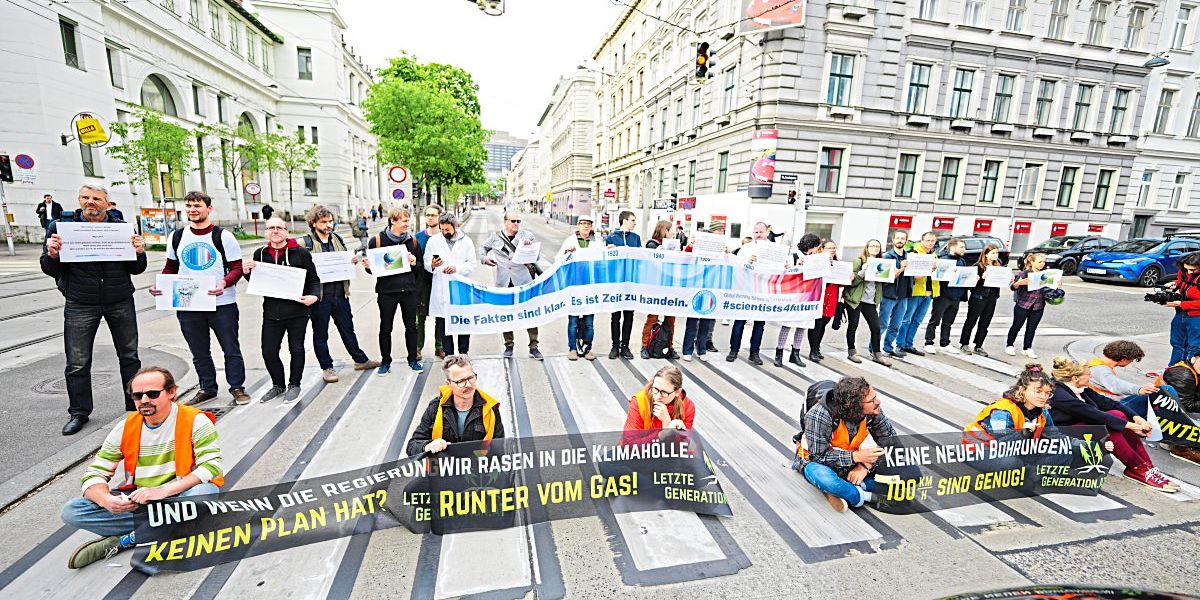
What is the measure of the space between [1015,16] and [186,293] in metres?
35.0

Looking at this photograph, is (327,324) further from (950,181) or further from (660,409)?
(950,181)

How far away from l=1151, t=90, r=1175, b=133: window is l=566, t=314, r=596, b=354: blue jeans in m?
41.2

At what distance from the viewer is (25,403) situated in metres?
5.43

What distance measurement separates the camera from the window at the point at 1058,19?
85.9 feet

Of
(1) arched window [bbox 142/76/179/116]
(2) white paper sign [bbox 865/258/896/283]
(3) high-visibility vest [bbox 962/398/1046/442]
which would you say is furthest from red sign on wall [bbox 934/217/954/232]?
(1) arched window [bbox 142/76/179/116]

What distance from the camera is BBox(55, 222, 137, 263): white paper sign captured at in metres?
4.59

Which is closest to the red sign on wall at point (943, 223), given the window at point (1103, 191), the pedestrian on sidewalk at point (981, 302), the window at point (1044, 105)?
the window at point (1044, 105)

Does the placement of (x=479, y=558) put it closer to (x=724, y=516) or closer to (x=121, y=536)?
(x=724, y=516)

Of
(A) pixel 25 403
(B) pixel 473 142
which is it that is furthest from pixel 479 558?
(B) pixel 473 142

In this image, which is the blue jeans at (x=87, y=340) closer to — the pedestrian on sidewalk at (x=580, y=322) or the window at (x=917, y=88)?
the pedestrian on sidewalk at (x=580, y=322)

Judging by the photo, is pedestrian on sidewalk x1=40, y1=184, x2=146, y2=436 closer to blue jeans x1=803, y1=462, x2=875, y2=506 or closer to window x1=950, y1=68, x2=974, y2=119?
blue jeans x1=803, y1=462, x2=875, y2=506

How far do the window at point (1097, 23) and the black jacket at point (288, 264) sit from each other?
124 ft

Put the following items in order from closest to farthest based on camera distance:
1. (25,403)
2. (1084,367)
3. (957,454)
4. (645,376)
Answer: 1. (957,454)
2. (1084,367)
3. (25,403)
4. (645,376)

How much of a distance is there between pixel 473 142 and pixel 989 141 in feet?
104
